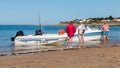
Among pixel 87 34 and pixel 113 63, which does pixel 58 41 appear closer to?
pixel 87 34

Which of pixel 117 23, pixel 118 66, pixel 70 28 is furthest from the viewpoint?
pixel 117 23

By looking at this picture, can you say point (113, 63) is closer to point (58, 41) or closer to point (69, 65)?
point (69, 65)

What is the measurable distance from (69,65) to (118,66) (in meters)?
1.74

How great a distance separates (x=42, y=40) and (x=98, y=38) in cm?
674

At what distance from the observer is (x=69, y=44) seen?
23.9 meters

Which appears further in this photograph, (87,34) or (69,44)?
(87,34)

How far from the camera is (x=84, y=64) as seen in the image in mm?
13039

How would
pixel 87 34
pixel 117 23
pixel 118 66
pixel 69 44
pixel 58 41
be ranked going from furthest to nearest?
pixel 117 23
pixel 87 34
pixel 58 41
pixel 69 44
pixel 118 66

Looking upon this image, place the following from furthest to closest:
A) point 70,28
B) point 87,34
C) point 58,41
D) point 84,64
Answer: point 87,34, point 58,41, point 70,28, point 84,64

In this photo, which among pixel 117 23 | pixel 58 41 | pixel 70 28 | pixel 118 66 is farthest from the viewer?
pixel 117 23

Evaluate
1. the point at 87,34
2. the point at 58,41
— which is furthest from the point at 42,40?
the point at 87,34

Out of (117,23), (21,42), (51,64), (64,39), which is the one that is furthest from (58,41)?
(117,23)

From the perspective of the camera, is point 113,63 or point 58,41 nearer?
point 113,63

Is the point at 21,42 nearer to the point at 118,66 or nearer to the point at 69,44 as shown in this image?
the point at 69,44
